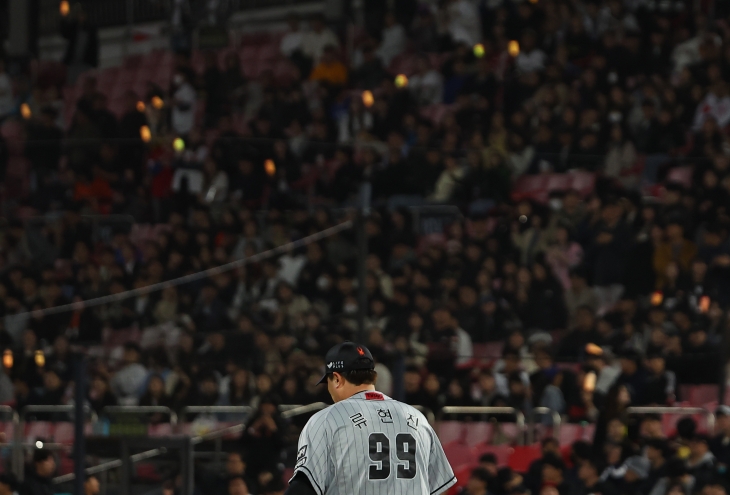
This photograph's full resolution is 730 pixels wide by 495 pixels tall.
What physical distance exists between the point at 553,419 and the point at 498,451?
2.07ft

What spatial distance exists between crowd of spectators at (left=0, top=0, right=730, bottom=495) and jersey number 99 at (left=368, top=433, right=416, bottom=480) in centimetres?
377

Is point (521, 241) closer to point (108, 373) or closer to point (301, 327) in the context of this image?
point (301, 327)

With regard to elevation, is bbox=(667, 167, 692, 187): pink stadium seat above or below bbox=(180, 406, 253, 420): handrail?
above

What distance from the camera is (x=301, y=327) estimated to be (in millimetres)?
11812

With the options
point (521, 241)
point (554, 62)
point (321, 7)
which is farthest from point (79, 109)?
point (521, 241)

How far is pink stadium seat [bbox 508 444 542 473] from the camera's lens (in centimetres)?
1056

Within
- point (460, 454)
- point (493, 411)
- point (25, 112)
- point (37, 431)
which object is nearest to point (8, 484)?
point (37, 431)

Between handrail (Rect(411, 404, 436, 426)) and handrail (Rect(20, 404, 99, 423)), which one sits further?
handrail (Rect(20, 404, 99, 423))

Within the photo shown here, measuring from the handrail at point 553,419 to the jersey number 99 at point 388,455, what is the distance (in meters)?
5.10

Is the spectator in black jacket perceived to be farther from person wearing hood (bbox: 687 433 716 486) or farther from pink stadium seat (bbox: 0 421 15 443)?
pink stadium seat (bbox: 0 421 15 443)

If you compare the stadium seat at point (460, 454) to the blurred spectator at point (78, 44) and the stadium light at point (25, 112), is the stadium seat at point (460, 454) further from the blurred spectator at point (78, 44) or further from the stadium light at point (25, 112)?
the blurred spectator at point (78, 44)

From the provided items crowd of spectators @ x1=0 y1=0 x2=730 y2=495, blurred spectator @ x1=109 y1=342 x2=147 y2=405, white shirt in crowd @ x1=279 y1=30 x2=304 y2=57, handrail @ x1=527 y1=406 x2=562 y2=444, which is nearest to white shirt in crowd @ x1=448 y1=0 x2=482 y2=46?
crowd of spectators @ x1=0 y1=0 x2=730 y2=495

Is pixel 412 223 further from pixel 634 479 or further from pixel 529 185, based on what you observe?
pixel 634 479

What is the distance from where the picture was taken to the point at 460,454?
Answer: 36.2ft
